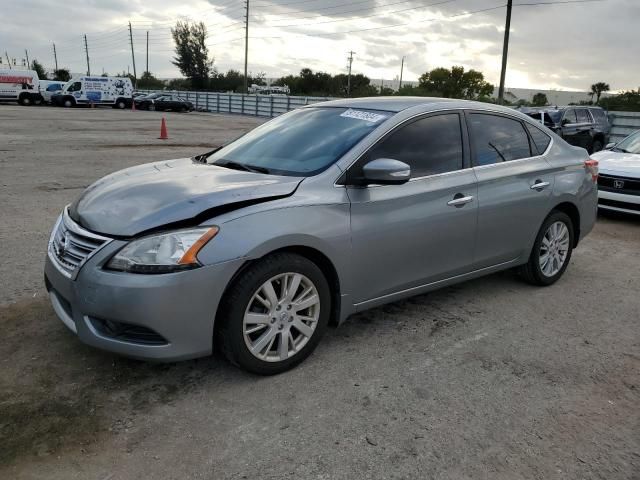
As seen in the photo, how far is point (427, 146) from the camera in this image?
4051mm

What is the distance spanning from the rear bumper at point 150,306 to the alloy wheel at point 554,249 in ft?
10.5

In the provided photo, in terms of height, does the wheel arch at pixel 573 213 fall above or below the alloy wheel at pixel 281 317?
above

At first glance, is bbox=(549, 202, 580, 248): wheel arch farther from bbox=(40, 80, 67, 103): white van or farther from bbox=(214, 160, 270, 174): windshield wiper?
bbox=(40, 80, 67, 103): white van

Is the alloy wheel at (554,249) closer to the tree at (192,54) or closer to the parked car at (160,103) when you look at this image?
the parked car at (160,103)

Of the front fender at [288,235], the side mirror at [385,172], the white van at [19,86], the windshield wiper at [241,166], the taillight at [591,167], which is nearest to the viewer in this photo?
the front fender at [288,235]

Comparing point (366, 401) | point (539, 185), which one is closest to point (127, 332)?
point (366, 401)

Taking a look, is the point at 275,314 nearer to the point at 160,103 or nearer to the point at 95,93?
the point at 160,103

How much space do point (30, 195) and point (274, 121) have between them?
211 inches

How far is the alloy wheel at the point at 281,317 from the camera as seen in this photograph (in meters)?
3.16

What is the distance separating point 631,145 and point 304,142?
7692 millimetres

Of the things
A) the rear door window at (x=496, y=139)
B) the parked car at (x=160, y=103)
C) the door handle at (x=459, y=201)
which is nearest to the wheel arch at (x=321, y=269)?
the door handle at (x=459, y=201)

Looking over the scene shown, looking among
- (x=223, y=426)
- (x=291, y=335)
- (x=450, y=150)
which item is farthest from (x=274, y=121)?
(x=223, y=426)

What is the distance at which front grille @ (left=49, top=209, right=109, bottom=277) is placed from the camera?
9.95 feet

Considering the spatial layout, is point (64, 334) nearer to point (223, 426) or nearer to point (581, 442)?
point (223, 426)
